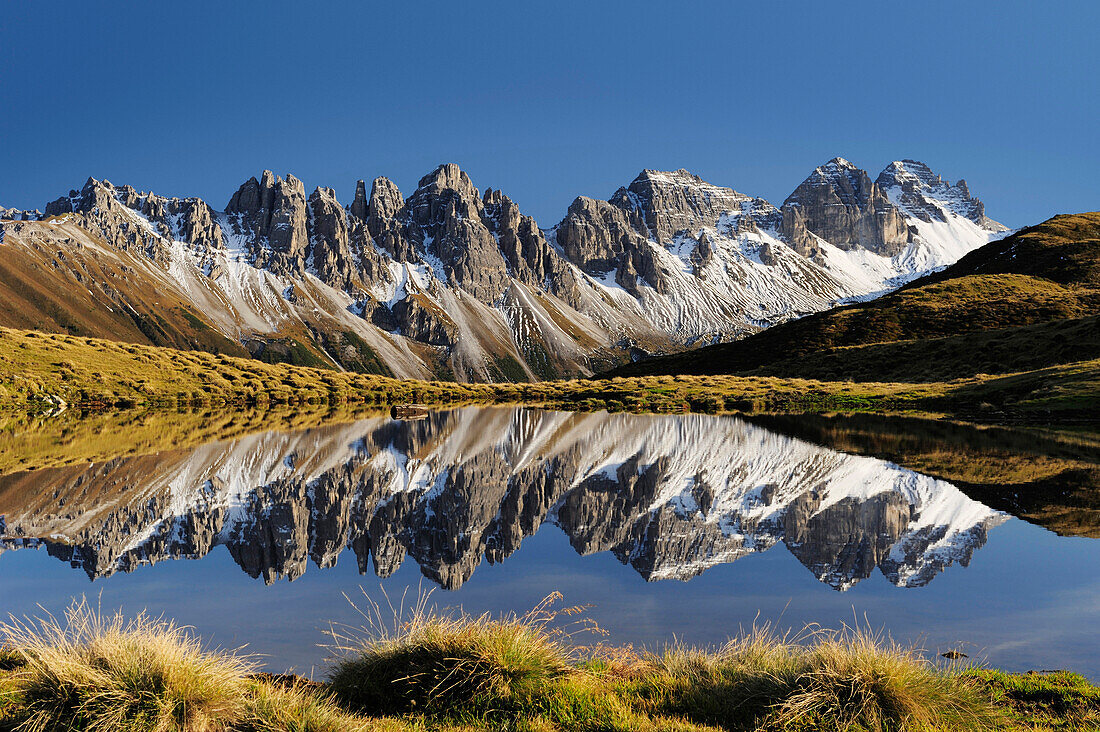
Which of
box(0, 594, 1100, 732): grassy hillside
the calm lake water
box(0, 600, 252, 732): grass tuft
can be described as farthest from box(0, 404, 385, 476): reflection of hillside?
box(0, 594, 1100, 732): grassy hillside

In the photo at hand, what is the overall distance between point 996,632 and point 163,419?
1848 inches

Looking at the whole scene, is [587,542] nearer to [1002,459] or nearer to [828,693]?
[828,693]

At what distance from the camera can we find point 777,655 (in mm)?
7781

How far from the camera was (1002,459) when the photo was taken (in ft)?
84.6

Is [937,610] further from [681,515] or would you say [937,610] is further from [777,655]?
[681,515]

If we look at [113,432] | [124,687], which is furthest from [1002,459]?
[113,432]

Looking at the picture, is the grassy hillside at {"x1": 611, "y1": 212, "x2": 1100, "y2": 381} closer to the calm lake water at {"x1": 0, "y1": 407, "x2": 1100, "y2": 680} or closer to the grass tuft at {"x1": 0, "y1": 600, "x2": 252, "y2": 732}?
the calm lake water at {"x1": 0, "y1": 407, "x2": 1100, "y2": 680}

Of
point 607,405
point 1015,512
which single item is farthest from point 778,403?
point 1015,512

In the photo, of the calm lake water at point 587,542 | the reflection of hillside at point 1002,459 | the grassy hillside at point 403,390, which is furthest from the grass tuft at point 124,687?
the grassy hillside at point 403,390

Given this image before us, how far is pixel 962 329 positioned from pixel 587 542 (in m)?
124

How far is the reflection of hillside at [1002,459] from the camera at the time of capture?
16984mm

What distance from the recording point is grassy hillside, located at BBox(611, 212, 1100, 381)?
266ft

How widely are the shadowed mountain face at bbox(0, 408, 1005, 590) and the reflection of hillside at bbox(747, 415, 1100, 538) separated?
1.33 metres

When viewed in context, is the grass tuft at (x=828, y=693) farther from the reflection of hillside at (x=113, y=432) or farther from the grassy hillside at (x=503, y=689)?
the reflection of hillside at (x=113, y=432)
